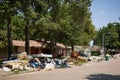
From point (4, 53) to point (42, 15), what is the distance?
47.9 ft

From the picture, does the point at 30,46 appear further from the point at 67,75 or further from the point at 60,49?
the point at 67,75

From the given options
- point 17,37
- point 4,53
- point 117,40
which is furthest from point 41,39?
point 117,40

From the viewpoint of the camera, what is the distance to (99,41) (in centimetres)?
15100

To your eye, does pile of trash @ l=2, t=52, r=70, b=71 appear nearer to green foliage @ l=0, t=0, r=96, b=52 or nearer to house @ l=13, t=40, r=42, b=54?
green foliage @ l=0, t=0, r=96, b=52

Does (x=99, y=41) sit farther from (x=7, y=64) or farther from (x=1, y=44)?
(x=7, y=64)

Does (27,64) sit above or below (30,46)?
below

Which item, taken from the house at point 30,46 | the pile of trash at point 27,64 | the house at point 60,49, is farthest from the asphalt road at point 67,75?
the house at point 60,49

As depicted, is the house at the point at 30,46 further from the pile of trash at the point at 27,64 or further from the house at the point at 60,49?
the pile of trash at the point at 27,64

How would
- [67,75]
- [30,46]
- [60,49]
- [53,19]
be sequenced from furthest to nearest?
[60,49] < [30,46] < [53,19] < [67,75]

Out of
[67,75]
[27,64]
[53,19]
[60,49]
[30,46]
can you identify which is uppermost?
[53,19]

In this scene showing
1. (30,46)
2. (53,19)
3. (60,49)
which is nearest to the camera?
(53,19)

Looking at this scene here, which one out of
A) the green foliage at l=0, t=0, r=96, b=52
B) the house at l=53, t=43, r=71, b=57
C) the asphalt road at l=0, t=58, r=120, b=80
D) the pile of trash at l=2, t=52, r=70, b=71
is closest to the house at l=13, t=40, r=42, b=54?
the green foliage at l=0, t=0, r=96, b=52

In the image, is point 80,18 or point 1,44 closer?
point 1,44

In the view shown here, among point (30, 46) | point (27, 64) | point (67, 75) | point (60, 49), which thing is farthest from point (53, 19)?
point (67, 75)
